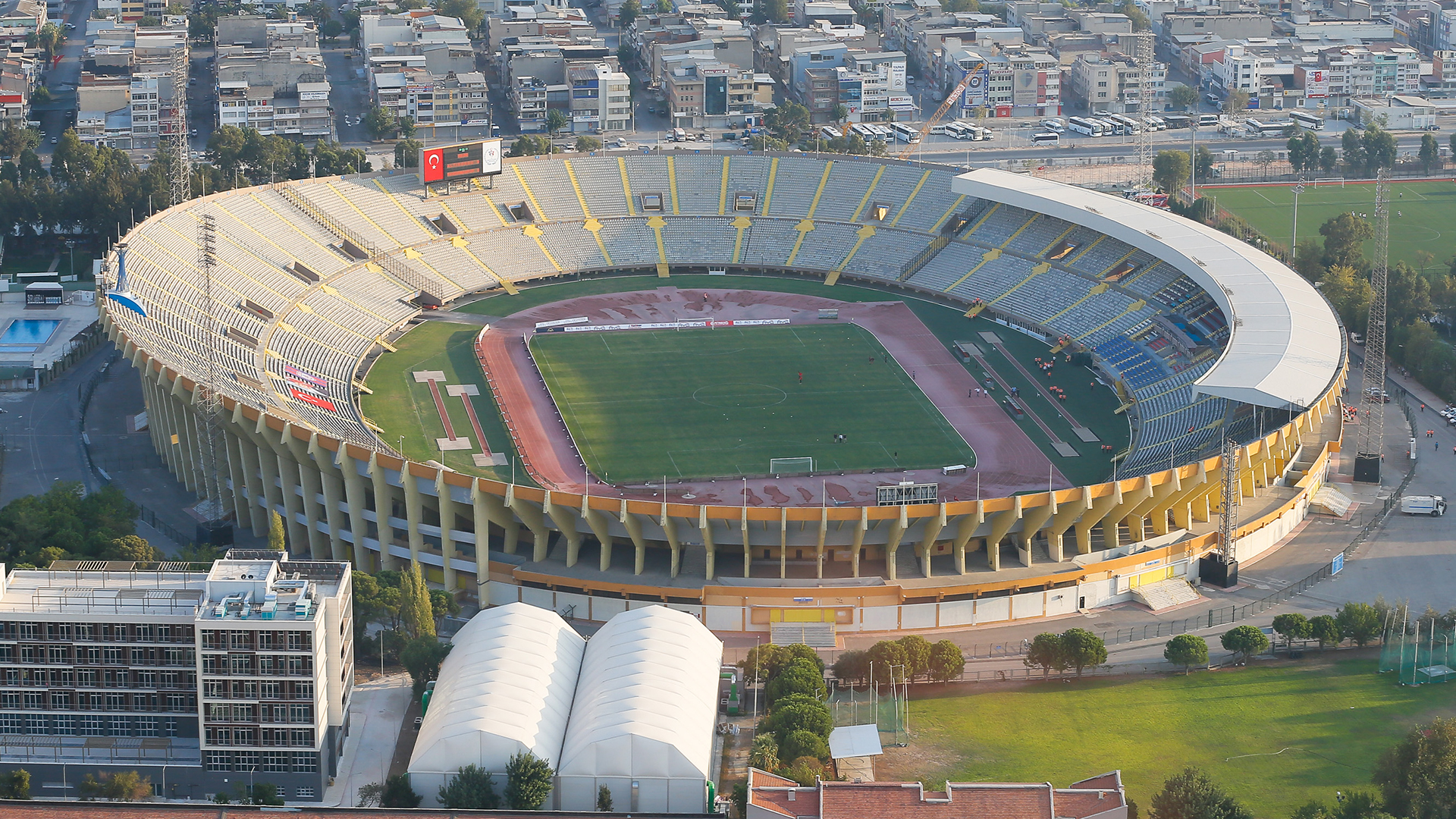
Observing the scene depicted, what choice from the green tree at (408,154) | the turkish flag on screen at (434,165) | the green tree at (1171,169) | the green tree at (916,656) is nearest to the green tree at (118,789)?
the green tree at (916,656)

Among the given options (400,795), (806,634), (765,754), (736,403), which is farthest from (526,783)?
(736,403)

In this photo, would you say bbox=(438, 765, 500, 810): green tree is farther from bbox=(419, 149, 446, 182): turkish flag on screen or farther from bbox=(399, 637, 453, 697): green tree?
bbox=(419, 149, 446, 182): turkish flag on screen

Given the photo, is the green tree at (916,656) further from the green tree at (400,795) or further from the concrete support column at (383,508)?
the concrete support column at (383,508)

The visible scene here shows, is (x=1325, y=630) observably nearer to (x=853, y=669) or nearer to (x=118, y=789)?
(x=853, y=669)

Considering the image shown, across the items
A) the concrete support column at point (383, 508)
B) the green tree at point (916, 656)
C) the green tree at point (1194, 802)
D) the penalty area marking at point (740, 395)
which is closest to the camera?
the green tree at point (1194, 802)

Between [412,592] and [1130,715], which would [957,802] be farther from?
[412,592]

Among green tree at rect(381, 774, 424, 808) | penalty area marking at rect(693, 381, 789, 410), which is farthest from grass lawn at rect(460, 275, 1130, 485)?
green tree at rect(381, 774, 424, 808)

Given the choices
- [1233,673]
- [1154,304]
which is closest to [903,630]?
[1233,673]
